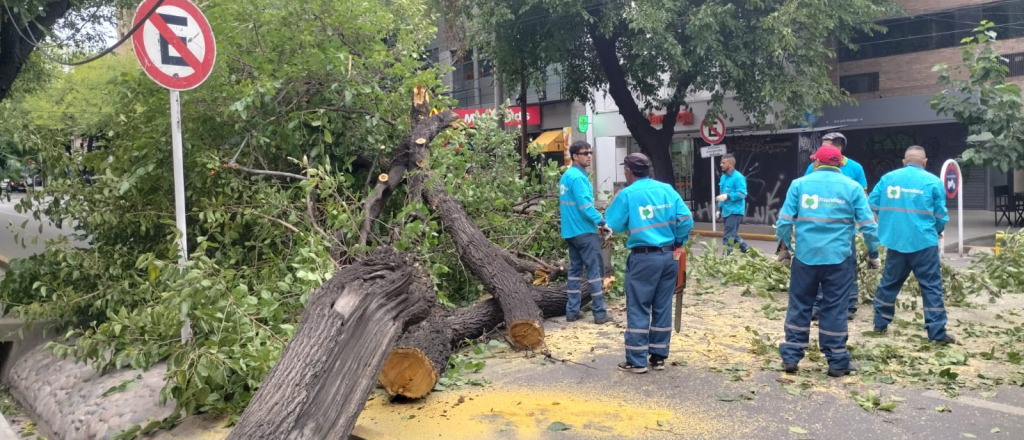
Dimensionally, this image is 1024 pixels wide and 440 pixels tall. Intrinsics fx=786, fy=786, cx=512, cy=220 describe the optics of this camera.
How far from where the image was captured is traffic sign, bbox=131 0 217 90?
5.05 metres

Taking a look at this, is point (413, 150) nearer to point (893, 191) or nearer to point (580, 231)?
point (580, 231)

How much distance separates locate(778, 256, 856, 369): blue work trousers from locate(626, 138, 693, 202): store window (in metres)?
17.9

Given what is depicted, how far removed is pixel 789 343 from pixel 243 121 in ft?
15.9

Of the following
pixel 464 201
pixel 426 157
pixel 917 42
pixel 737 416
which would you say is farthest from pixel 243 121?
pixel 917 42

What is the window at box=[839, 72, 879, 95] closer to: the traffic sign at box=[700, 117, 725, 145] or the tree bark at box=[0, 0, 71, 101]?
the traffic sign at box=[700, 117, 725, 145]

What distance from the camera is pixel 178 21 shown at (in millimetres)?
5160

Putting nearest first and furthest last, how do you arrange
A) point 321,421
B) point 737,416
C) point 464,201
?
point 321,421 < point 737,416 < point 464,201

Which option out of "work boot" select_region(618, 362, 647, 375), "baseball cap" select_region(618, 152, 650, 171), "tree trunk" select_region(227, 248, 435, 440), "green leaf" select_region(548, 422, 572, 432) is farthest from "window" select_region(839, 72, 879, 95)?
"tree trunk" select_region(227, 248, 435, 440)

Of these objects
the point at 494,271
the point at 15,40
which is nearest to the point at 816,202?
the point at 494,271

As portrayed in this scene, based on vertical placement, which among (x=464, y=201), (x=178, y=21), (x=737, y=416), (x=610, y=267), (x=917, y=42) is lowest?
(x=737, y=416)

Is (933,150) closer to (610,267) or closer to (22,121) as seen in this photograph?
(610,267)

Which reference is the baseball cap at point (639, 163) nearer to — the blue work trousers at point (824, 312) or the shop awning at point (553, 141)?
the blue work trousers at point (824, 312)

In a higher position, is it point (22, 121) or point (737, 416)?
point (22, 121)

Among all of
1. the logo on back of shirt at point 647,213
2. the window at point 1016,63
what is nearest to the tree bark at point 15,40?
the logo on back of shirt at point 647,213
